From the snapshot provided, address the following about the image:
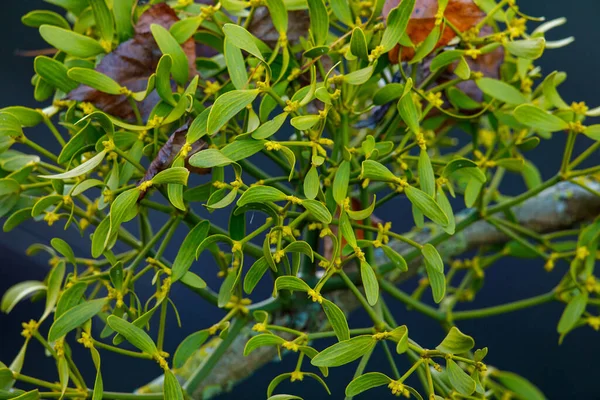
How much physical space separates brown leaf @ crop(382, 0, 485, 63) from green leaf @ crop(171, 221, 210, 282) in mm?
178

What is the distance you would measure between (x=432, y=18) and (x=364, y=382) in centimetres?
24

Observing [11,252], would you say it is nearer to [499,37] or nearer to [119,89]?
[119,89]

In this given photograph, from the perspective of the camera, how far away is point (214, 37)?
18.6 inches

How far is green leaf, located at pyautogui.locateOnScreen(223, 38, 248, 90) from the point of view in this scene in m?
0.38

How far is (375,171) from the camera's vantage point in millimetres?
370

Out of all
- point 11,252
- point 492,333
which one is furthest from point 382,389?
point 11,252

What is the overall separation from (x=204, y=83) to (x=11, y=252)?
2.54 ft

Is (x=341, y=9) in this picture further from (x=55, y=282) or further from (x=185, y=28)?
(x=55, y=282)

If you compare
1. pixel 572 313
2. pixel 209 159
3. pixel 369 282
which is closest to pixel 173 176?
pixel 209 159

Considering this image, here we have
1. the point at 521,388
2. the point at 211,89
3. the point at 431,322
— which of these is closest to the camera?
the point at 211,89

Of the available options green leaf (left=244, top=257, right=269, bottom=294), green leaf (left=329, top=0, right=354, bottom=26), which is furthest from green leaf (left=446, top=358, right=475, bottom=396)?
green leaf (left=329, top=0, right=354, bottom=26)

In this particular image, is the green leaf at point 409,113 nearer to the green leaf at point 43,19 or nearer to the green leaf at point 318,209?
the green leaf at point 318,209

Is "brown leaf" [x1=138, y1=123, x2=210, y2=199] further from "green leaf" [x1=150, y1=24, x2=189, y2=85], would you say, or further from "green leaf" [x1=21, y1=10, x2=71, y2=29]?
"green leaf" [x1=21, y1=10, x2=71, y2=29]

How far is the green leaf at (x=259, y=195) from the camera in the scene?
13.7 inches
